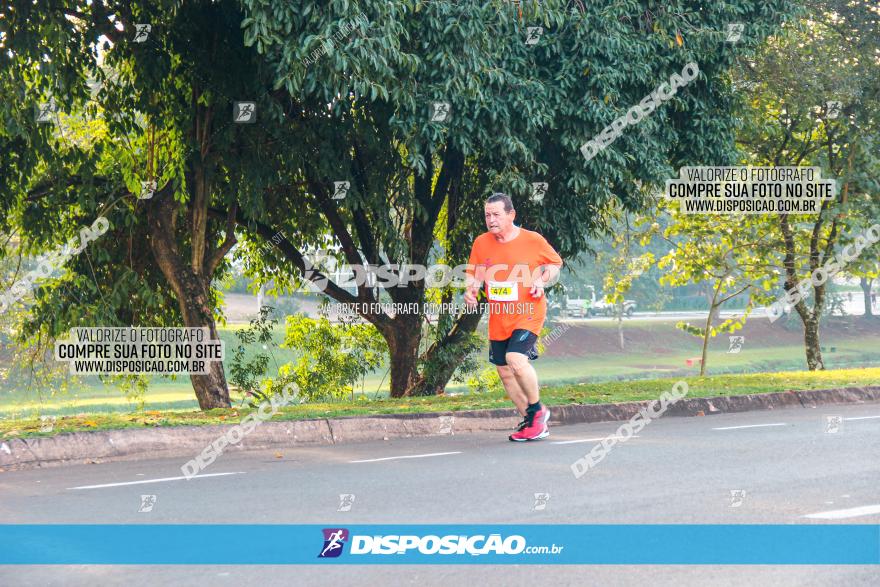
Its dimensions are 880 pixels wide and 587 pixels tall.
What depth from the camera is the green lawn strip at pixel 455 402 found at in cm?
1005

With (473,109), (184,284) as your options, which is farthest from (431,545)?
(184,284)

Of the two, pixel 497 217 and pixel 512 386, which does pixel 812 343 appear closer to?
pixel 512 386

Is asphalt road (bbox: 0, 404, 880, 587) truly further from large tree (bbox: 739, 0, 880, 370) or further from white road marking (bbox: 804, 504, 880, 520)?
large tree (bbox: 739, 0, 880, 370)

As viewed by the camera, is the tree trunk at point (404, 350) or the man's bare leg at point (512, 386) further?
the tree trunk at point (404, 350)

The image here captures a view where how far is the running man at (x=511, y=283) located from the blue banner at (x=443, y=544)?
3330mm

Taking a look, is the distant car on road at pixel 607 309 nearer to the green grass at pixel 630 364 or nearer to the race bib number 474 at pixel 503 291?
the green grass at pixel 630 364

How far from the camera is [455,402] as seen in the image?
1231 cm

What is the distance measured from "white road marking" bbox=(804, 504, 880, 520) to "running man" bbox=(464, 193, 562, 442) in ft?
10.6

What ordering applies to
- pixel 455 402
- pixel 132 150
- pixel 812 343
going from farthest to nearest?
pixel 812 343, pixel 132 150, pixel 455 402

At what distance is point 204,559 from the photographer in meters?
5.41

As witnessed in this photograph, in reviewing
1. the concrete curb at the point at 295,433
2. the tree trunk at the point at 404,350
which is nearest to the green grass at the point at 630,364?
the tree trunk at the point at 404,350

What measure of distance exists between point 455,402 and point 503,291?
11.3ft

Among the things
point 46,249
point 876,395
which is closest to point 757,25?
point 876,395

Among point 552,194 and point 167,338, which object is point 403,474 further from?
point 167,338
